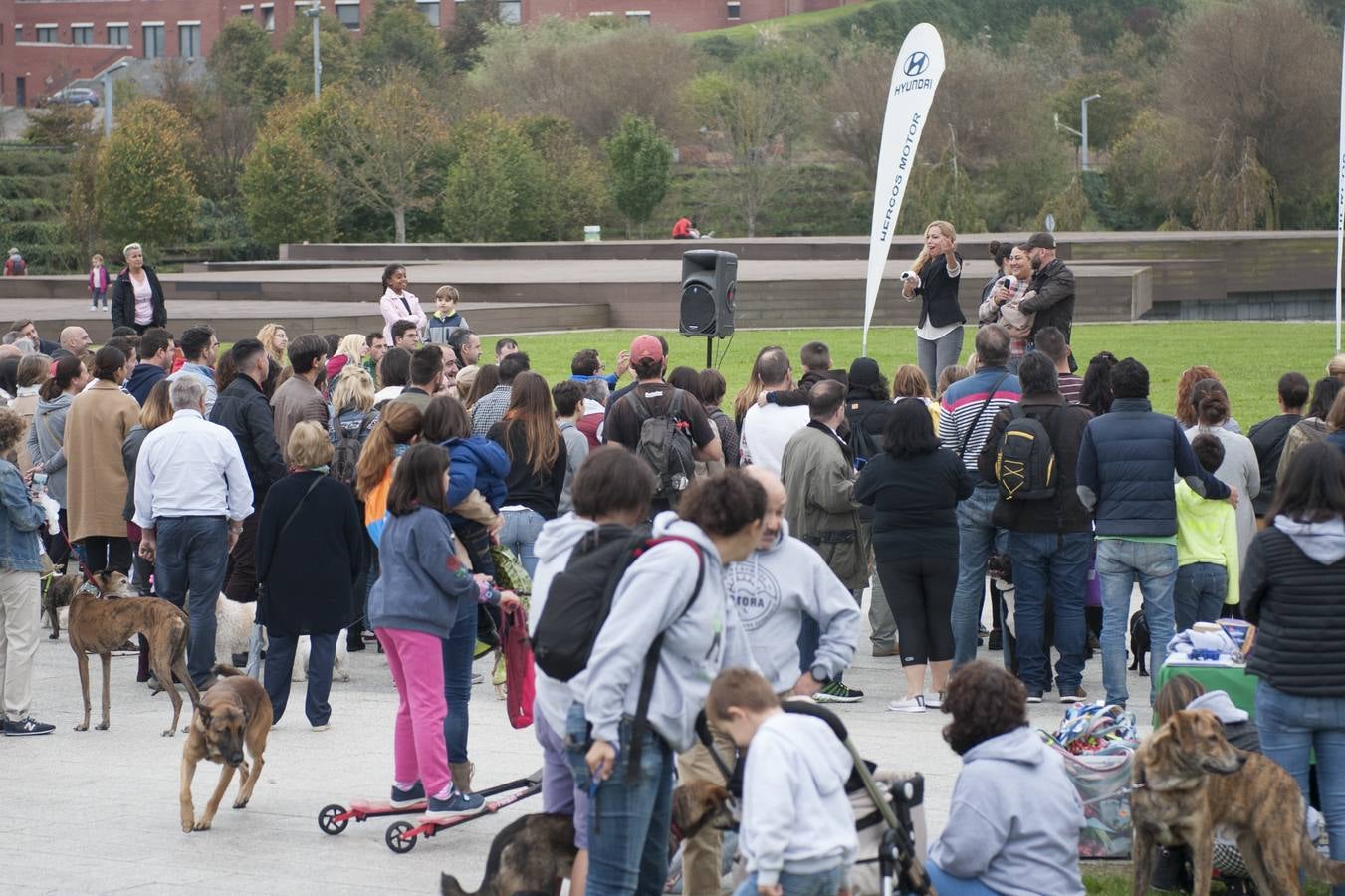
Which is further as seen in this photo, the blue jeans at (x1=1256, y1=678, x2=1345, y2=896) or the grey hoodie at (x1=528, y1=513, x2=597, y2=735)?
the blue jeans at (x1=1256, y1=678, x2=1345, y2=896)

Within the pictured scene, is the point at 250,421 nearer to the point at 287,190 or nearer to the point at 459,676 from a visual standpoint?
the point at 459,676

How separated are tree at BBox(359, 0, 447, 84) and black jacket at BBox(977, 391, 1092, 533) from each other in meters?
67.3

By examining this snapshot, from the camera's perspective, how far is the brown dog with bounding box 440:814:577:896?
5.55m

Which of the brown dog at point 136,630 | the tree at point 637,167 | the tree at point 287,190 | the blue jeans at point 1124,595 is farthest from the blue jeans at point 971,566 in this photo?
the tree at point 637,167

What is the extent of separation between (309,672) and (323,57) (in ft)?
230

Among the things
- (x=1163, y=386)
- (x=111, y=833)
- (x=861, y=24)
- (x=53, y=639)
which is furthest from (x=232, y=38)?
(x=111, y=833)

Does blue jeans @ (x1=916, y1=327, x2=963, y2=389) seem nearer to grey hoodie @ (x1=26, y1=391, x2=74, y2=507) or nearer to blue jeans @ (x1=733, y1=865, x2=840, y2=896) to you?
grey hoodie @ (x1=26, y1=391, x2=74, y2=507)

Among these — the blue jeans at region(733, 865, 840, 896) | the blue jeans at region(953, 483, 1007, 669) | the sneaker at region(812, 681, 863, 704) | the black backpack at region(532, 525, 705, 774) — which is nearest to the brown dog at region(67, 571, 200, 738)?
the sneaker at region(812, 681, 863, 704)

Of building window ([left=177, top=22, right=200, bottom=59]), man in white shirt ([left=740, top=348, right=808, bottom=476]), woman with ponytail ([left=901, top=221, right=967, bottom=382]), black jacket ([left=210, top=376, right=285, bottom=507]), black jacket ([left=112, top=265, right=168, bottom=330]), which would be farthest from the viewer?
building window ([left=177, top=22, right=200, bottom=59])

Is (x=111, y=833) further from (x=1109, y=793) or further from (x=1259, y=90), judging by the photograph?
(x=1259, y=90)

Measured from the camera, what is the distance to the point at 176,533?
9445mm

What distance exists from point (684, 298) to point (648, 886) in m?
10.7

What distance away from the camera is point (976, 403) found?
33.2ft

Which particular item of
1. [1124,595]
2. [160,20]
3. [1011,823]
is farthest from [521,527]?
[160,20]
